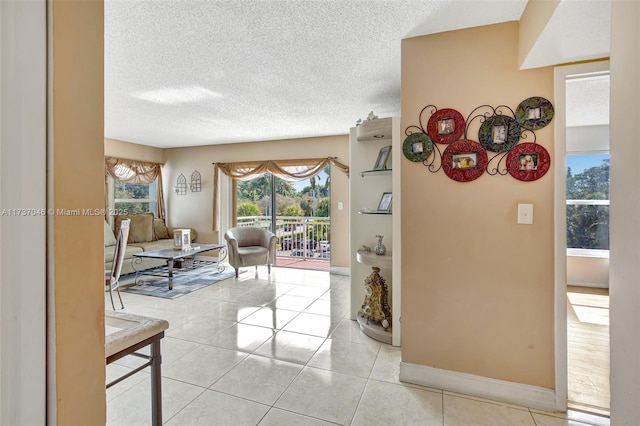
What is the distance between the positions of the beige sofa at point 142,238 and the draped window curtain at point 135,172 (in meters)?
0.45

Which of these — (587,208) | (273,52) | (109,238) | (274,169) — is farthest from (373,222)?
(109,238)

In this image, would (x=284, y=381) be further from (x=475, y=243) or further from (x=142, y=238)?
(x=142, y=238)

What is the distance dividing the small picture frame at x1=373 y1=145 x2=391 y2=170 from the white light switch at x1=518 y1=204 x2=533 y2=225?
1.25m

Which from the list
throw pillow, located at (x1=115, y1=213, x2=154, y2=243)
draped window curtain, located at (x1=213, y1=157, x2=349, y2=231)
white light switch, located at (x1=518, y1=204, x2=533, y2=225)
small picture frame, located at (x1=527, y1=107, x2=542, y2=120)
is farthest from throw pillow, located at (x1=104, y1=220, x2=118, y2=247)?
small picture frame, located at (x1=527, y1=107, x2=542, y2=120)

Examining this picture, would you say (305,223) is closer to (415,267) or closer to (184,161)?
(184,161)

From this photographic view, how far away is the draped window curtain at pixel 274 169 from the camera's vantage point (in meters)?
5.38

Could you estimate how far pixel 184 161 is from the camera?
20.9 feet

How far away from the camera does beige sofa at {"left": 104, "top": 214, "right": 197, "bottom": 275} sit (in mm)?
4773

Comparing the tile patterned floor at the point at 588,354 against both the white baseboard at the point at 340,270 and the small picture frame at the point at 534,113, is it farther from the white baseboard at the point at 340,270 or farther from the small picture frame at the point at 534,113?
the white baseboard at the point at 340,270

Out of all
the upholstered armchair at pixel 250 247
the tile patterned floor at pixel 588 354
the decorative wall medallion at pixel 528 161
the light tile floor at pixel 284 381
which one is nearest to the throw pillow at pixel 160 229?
the upholstered armchair at pixel 250 247

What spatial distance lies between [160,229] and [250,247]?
2.01 metres

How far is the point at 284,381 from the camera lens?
6.95ft

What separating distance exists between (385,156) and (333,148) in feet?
8.50
